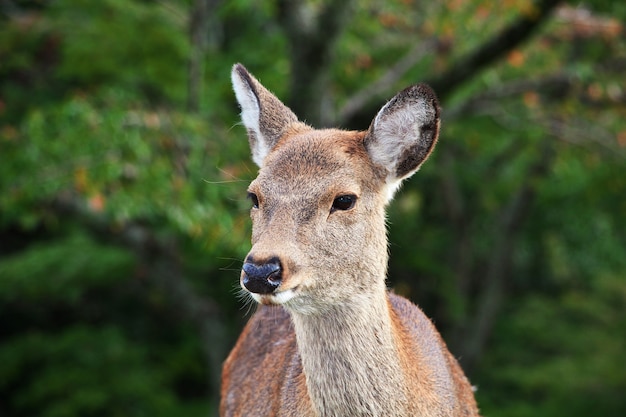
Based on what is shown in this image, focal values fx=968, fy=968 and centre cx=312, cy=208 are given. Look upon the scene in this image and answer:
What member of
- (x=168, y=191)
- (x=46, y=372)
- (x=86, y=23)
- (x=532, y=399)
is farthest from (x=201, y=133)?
(x=532, y=399)

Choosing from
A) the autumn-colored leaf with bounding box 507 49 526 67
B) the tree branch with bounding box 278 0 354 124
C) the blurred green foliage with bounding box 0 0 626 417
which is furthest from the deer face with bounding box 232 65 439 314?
the autumn-colored leaf with bounding box 507 49 526 67

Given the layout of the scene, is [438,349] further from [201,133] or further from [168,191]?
[201,133]

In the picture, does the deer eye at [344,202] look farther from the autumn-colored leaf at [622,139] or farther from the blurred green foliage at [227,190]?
the autumn-colored leaf at [622,139]

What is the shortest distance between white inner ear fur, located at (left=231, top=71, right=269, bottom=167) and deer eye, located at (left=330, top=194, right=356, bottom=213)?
2.38ft

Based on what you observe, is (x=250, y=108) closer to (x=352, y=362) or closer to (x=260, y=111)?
(x=260, y=111)

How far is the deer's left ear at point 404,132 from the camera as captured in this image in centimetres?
396

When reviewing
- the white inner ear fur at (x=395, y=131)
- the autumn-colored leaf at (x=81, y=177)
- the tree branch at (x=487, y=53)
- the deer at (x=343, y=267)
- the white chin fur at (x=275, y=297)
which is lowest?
the white chin fur at (x=275, y=297)

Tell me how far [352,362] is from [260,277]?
0.63 metres

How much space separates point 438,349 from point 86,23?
8512 millimetres

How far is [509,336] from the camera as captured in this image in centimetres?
1794

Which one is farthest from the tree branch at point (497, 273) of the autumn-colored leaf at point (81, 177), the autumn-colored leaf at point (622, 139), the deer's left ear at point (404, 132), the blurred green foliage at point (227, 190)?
the deer's left ear at point (404, 132)

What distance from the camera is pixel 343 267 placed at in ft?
12.4

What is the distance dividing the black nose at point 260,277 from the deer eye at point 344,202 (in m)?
0.50

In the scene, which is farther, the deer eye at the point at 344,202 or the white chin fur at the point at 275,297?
the deer eye at the point at 344,202
